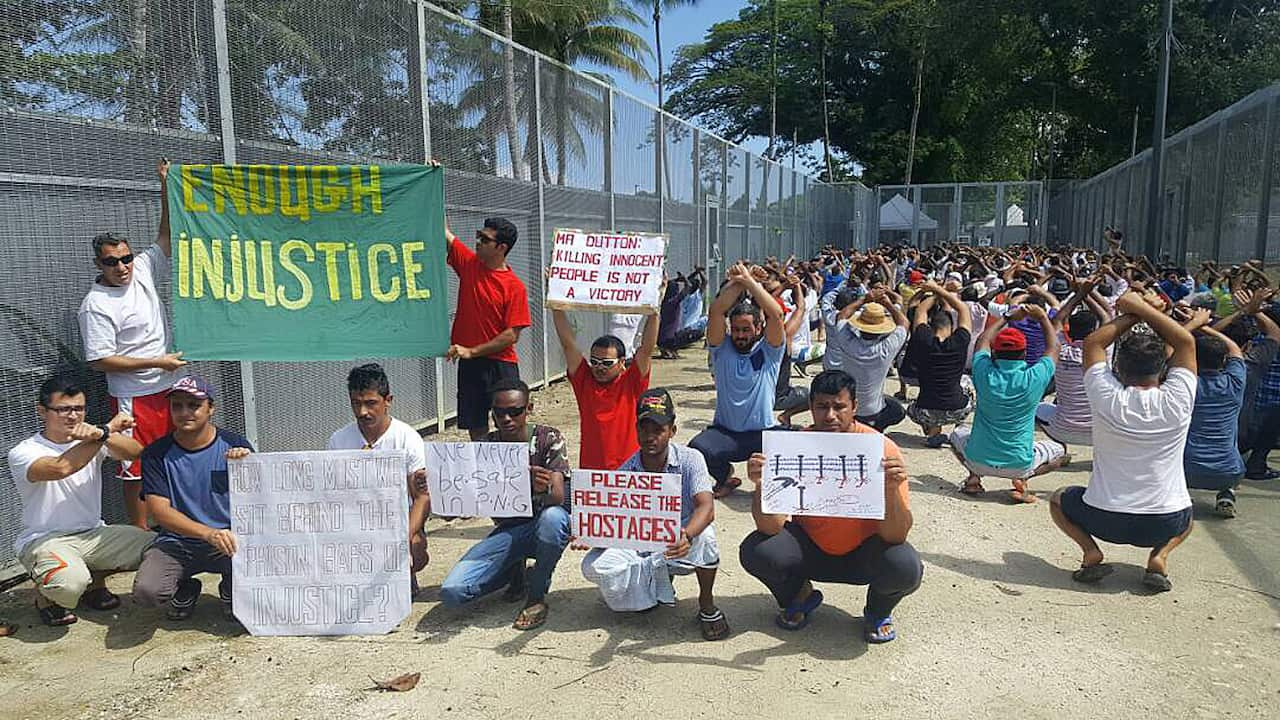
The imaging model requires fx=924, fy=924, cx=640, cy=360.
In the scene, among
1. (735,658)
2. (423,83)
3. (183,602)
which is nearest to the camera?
(735,658)

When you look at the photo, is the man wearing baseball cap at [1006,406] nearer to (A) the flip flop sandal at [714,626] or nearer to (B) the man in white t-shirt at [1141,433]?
(B) the man in white t-shirt at [1141,433]

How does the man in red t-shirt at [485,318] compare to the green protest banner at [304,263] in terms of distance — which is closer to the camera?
the green protest banner at [304,263]

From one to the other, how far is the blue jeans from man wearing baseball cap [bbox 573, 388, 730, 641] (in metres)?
0.21

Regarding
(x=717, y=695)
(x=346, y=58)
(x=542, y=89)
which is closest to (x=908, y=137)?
(x=542, y=89)

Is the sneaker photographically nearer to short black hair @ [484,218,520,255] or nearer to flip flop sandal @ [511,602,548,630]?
flip flop sandal @ [511,602,548,630]

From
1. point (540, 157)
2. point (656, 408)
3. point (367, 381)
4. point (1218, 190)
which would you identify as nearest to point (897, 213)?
point (1218, 190)

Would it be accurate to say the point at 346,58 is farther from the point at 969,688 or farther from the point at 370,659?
the point at 969,688

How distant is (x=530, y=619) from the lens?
4.45 meters

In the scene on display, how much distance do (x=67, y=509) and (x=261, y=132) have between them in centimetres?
293

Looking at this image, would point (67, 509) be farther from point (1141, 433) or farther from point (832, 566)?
point (1141, 433)

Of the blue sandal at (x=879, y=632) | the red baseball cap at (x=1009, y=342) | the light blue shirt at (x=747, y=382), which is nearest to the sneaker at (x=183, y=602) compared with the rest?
the blue sandal at (x=879, y=632)

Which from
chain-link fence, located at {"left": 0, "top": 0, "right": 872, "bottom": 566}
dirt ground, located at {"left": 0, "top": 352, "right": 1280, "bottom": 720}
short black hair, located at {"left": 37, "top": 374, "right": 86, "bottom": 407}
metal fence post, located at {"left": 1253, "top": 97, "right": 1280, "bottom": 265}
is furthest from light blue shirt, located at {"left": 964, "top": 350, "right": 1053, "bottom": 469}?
metal fence post, located at {"left": 1253, "top": 97, "right": 1280, "bottom": 265}

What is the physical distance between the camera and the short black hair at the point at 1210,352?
589 centimetres

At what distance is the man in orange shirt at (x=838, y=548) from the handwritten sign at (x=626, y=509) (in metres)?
0.39
